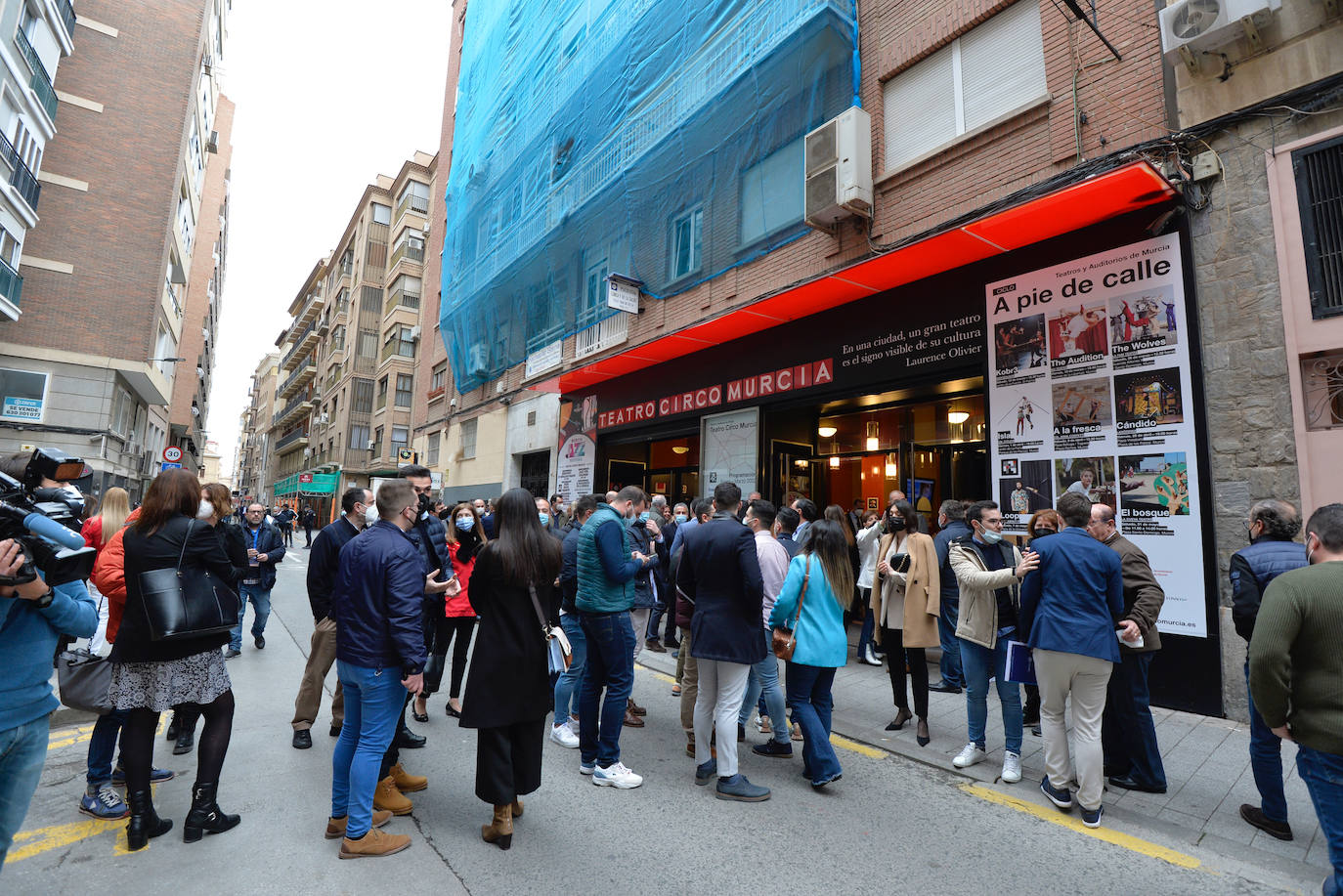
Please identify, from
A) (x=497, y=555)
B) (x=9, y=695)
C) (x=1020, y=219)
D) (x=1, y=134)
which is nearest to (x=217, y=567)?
(x=9, y=695)

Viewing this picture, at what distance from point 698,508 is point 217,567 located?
15.8 ft

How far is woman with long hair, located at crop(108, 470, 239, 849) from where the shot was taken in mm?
3307

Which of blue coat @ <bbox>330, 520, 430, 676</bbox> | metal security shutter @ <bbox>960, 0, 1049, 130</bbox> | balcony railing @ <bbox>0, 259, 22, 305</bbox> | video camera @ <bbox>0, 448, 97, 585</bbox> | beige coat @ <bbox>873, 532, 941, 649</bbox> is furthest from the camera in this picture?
balcony railing @ <bbox>0, 259, 22, 305</bbox>

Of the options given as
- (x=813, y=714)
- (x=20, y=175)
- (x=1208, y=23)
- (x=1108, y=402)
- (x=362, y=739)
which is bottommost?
(x=813, y=714)

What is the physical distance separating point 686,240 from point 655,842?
11.2 m

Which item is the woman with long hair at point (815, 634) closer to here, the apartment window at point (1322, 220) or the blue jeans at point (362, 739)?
the blue jeans at point (362, 739)

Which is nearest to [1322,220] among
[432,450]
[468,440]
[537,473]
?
[537,473]

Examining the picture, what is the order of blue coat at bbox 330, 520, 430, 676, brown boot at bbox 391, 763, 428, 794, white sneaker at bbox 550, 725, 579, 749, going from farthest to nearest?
white sneaker at bbox 550, 725, 579, 749 → brown boot at bbox 391, 763, 428, 794 → blue coat at bbox 330, 520, 430, 676

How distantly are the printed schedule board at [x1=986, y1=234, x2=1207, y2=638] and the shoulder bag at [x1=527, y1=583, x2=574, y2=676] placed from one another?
5482 millimetres

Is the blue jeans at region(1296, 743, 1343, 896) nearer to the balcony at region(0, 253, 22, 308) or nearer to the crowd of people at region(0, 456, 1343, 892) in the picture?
the crowd of people at region(0, 456, 1343, 892)

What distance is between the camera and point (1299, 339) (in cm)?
555

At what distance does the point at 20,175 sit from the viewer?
1892 cm

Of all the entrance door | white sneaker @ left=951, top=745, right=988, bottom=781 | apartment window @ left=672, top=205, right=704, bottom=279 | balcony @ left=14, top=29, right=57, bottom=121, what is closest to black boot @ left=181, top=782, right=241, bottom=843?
white sneaker @ left=951, top=745, right=988, bottom=781

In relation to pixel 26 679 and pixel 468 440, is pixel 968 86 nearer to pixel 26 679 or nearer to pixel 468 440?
pixel 26 679
